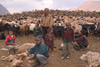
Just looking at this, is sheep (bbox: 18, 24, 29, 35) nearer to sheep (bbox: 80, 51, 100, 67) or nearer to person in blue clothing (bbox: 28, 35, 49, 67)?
person in blue clothing (bbox: 28, 35, 49, 67)

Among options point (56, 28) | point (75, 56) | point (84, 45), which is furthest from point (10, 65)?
point (56, 28)

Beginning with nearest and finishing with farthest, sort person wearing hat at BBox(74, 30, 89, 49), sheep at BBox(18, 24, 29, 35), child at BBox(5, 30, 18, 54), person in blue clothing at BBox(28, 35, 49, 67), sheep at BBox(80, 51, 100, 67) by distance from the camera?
person in blue clothing at BBox(28, 35, 49, 67) < sheep at BBox(80, 51, 100, 67) < child at BBox(5, 30, 18, 54) < person wearing hat at BBox(74, 30, 89, 49) < sheep at BBox(18, 24, 29, 35)

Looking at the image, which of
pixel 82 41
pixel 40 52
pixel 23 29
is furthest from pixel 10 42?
pixel 23 29

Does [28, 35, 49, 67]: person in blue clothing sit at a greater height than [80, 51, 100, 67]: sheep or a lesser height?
greater

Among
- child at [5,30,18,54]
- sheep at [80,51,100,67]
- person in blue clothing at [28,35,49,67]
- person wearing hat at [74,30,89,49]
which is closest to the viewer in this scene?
person in blue clothing at [28,35,49,67]

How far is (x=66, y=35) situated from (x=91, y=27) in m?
5.61

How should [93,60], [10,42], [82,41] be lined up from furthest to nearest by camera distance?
[82,41]
[10,42]
[93,60]

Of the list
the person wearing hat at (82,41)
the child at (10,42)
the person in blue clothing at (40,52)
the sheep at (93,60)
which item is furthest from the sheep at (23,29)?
the sheep at (93,60)

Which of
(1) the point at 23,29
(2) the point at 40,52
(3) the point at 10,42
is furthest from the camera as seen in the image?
(1) the point at 23,29

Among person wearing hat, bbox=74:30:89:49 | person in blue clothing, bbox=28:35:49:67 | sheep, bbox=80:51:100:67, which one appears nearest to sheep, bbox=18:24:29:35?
person wearing hat, bbox=74:30:89:49

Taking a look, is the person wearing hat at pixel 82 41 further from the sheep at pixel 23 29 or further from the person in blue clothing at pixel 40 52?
the sheep at pixel 23 29

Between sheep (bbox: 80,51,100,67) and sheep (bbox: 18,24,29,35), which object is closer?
sheep (bbox: 80,51,100,67)

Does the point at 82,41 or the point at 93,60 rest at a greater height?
the point at 82,41

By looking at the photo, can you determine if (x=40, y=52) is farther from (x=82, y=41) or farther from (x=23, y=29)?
(x=23, y=29)
